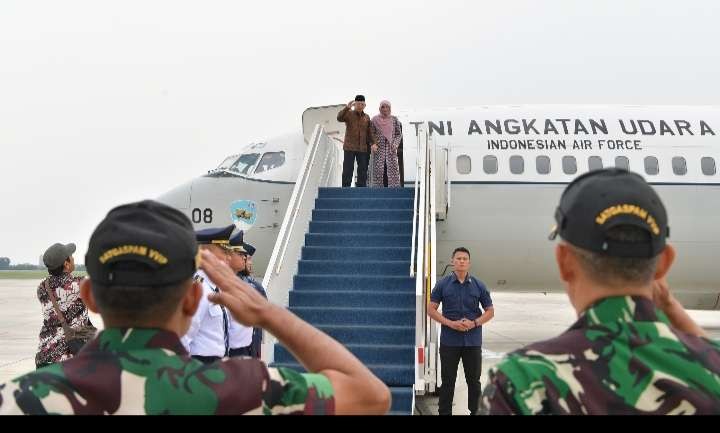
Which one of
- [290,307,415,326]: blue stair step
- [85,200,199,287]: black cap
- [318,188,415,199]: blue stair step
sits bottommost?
[290,307,415,326]: blue stair step

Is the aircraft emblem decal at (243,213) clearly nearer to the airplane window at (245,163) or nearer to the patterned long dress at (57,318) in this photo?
the airplane window at (245,163)

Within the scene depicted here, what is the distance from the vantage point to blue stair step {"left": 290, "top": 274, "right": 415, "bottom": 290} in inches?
372

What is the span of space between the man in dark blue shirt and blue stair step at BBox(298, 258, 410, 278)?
6.02 feet

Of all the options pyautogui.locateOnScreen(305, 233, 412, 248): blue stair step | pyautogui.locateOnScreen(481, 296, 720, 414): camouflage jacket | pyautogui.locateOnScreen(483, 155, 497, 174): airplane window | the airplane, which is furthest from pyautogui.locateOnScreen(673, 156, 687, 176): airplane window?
pyautogui.locateOnScreen(481, 296, 720, 414): camouflage jacket

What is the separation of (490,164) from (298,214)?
154 inches

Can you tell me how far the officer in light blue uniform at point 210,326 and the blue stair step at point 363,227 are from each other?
16.8 feet

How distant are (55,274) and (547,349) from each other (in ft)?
16.5

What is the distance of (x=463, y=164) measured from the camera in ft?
42.3

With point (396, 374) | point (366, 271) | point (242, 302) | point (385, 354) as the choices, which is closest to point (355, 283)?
point (366, 271)

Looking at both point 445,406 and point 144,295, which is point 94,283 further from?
point 445,406

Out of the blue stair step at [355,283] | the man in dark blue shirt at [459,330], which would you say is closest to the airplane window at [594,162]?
the blue stair step at [355,283]

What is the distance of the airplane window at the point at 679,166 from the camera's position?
43.4 feet

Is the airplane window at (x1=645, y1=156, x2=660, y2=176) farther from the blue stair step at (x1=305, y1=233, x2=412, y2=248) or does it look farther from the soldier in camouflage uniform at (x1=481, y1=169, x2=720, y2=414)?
the soldier in camouflage uniform at (x1=481, y1=169, x2=720, y2=414)

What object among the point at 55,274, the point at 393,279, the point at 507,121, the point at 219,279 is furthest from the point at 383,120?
the point at 219,279
